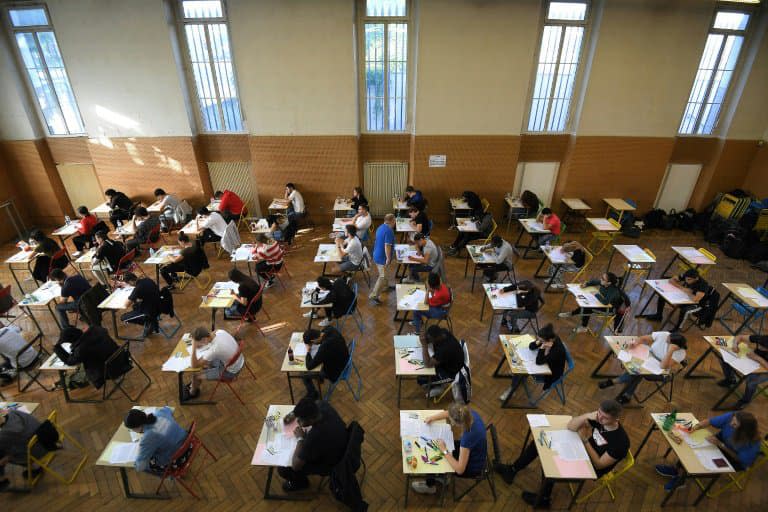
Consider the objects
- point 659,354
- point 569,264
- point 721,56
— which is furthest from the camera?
point 721,56

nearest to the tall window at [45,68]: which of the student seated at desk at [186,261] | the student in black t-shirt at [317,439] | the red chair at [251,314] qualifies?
the student seated at desk at [186,261]

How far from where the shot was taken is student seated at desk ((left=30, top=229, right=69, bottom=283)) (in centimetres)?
759

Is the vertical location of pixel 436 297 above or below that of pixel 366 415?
above

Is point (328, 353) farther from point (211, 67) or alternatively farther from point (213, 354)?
point (211, 67)

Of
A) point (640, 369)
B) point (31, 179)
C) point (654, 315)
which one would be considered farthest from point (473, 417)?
point (31, 179)

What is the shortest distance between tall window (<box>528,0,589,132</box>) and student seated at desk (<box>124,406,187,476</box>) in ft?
34.9

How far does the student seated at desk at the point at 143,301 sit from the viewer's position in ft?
20.8

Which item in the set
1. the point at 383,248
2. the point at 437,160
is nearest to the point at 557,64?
the point at 437,160

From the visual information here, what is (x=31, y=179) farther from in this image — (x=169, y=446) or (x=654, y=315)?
(x=654, y=315)

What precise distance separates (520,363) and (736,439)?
7.14ft

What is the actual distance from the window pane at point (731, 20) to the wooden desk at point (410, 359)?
1143cm

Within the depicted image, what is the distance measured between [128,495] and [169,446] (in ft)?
3.47

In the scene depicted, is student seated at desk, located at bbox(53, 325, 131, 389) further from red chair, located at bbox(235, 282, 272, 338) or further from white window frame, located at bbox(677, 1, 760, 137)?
white window frame, located at bbox(677, 1, 760, 137)

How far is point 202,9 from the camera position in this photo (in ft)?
31.0
